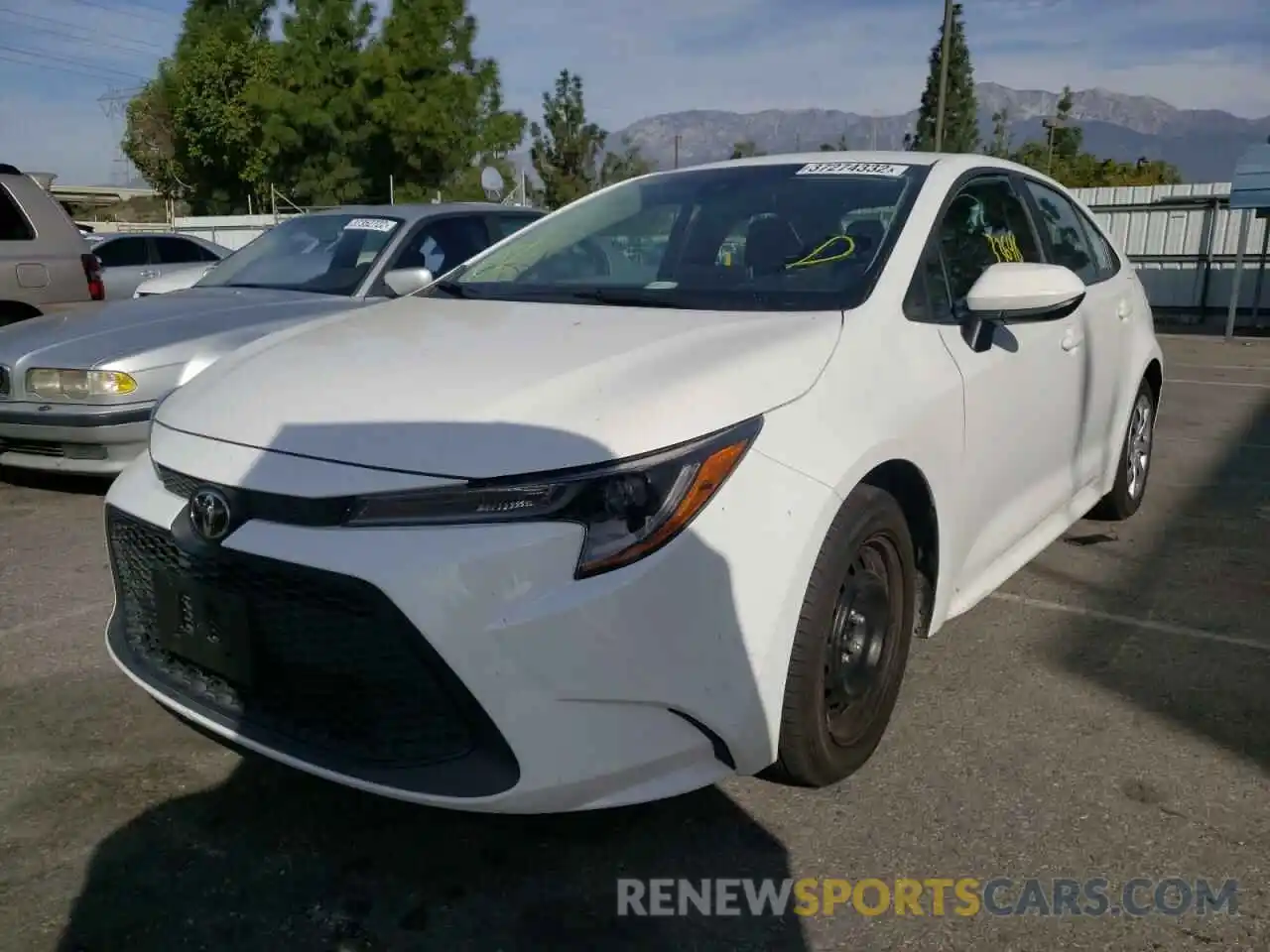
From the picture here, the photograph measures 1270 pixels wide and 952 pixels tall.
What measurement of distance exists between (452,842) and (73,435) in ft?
11.5

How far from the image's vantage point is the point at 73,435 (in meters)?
4.89

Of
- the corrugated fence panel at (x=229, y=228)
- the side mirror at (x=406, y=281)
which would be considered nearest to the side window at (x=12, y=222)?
the side mirror at (x=406, y=281)

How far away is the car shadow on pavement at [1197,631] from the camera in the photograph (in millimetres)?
3016

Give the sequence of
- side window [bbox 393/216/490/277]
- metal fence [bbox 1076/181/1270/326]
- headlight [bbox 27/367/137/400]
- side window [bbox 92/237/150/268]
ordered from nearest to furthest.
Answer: headlight [bbox 27/367/137/400] → side window [bbox 393/216/490/277] → side window [bbox 92/237/150/268] → metal fence [bbox 1076/181/1270/326]

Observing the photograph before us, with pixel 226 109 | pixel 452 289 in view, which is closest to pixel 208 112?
pixel 226 109

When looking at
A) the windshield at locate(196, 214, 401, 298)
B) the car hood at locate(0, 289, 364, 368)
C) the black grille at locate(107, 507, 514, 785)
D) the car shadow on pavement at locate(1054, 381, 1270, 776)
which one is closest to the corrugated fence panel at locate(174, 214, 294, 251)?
the windshield at locate(196, 214, 401, 298)

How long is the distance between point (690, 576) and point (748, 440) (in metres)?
0.32

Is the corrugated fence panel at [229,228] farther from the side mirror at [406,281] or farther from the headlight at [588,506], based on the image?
the headlight at [588,506]

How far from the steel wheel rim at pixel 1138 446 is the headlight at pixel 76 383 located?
4491mm

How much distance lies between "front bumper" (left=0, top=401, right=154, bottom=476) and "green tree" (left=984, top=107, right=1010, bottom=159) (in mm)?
42652

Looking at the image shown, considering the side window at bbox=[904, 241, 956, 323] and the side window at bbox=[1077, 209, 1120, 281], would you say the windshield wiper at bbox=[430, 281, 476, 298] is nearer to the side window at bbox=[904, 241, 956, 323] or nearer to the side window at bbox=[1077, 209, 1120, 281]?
the side window at bbox=[904, 241, 956, 323]

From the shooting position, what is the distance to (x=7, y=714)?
299 centimetres

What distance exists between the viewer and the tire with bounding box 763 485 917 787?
2205mm

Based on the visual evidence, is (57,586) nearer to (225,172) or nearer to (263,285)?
(263,285)
